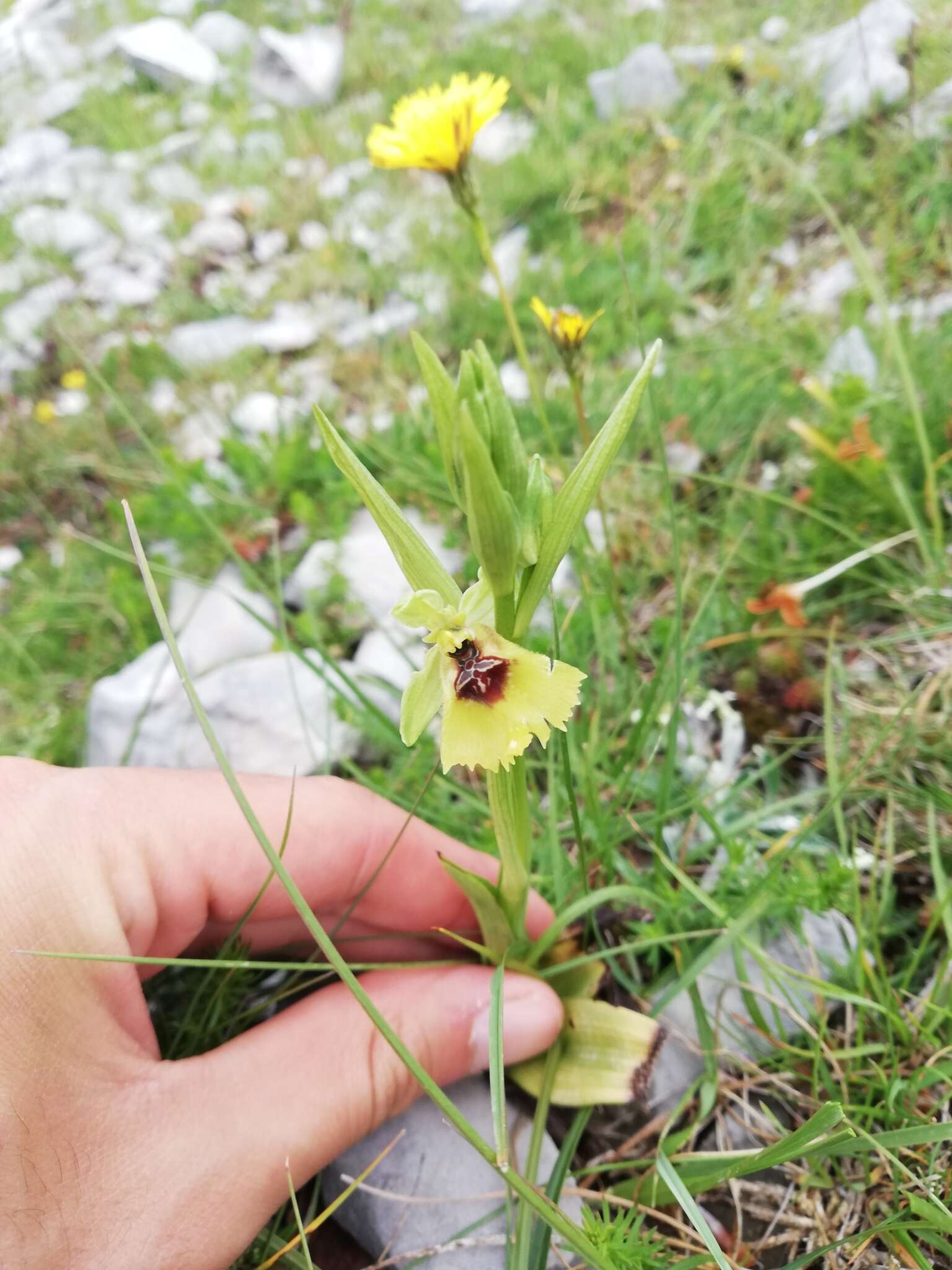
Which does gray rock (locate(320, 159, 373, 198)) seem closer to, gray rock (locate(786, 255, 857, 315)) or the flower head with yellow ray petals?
gray rock (locate(786, 255, 857, 315))

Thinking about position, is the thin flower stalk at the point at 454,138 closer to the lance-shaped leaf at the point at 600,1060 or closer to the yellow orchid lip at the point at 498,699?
the yellow orchid lip at the point at 498,699

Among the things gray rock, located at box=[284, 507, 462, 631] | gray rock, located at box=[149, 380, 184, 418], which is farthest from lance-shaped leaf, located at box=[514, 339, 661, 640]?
gray rock, located at box=[149, 380, 184, 418]

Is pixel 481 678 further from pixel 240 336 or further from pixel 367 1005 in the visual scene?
pixel 240 336

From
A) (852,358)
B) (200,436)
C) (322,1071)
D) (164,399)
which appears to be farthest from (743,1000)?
(164,399)

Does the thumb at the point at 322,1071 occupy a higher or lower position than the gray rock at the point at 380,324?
lower

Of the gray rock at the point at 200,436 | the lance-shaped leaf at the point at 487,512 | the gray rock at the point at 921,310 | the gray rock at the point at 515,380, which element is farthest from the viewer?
the gray rock at the point at 200,436

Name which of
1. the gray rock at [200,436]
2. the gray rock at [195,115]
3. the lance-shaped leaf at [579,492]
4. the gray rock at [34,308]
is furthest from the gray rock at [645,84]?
the lance-shaped leaf at [579,492]
